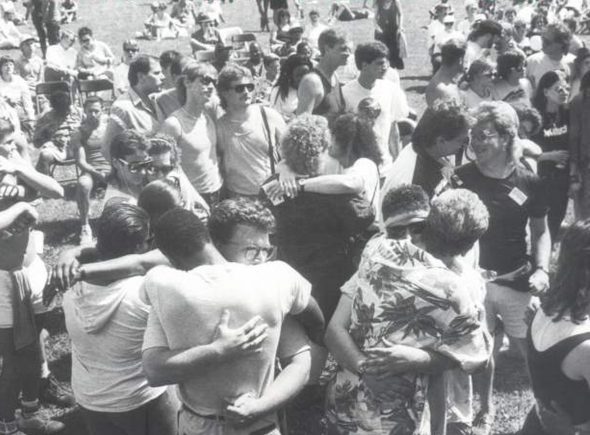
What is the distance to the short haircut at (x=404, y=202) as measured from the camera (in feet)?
9.56

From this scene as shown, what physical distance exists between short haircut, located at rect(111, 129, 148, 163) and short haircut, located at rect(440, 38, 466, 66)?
3.16 metres

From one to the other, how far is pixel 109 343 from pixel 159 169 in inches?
56.6

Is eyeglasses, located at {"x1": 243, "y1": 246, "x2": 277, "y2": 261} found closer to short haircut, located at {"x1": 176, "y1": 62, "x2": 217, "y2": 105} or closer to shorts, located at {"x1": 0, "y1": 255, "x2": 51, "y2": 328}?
shorts, located at {"x1": 0, "y1": 255, "x2": 51, "y2": 328}

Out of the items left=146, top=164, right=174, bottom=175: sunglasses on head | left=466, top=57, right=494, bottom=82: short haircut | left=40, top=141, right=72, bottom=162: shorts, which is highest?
left=146, top=164, right=174, bottom=175: sunglasses on head

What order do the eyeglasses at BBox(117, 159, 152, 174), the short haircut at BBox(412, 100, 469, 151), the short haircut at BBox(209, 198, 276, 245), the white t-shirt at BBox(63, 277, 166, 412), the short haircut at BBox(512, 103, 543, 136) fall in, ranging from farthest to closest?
the short haircut at BBox(512, 103, 543, 136), the eyeglasses at BBox(117, 159, 152, 174), the short haircut at BBox(412, 100, 469, 151), the white t-shirt at BBox(63, 277, 166, 412), the short haircut at BBox(209, 198, 276, 245)

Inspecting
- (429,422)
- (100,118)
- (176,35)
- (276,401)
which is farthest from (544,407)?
(176,35)

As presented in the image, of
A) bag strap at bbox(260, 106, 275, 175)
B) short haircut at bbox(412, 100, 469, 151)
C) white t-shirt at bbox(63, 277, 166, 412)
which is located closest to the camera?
white t-shirt at bbox(63, 277, 166, 412)

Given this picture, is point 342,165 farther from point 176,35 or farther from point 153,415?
point 176,35

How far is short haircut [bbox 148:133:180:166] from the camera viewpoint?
4.25 meters

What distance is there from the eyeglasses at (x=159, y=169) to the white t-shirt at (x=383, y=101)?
6.67 ft

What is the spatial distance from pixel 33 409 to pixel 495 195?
3.00 m

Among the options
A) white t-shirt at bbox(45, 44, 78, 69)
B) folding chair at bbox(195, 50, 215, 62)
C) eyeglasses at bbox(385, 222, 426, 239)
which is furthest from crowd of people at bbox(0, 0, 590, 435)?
white t-shirt at bbox(45, 44, 78, 69)

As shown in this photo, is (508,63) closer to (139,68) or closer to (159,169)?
(139,68)

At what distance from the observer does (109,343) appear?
312 centimetres
